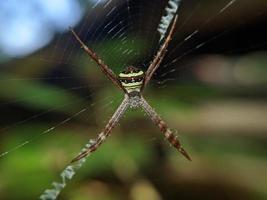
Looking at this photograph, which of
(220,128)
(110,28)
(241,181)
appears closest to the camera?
(241,181)

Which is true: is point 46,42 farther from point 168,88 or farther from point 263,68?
point 263,68

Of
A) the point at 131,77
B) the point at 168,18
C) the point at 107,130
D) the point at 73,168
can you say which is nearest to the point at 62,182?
the point at 73,168

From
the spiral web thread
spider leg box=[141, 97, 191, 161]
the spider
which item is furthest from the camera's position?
the spiral web thread

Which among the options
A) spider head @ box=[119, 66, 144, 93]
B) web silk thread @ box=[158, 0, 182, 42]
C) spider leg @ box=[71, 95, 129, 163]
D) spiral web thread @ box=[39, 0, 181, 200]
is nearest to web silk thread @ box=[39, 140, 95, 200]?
spiral web thread @ box=[39, 0, 181, 200]

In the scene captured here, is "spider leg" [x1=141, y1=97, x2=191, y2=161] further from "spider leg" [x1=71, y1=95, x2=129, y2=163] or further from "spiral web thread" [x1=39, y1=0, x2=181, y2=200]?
"spiral web thread" [x1=39, y1=0, x2=181, y2=200]

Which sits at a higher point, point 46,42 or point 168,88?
point 46,42

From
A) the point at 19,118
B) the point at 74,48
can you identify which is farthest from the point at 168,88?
the point at 19,118
